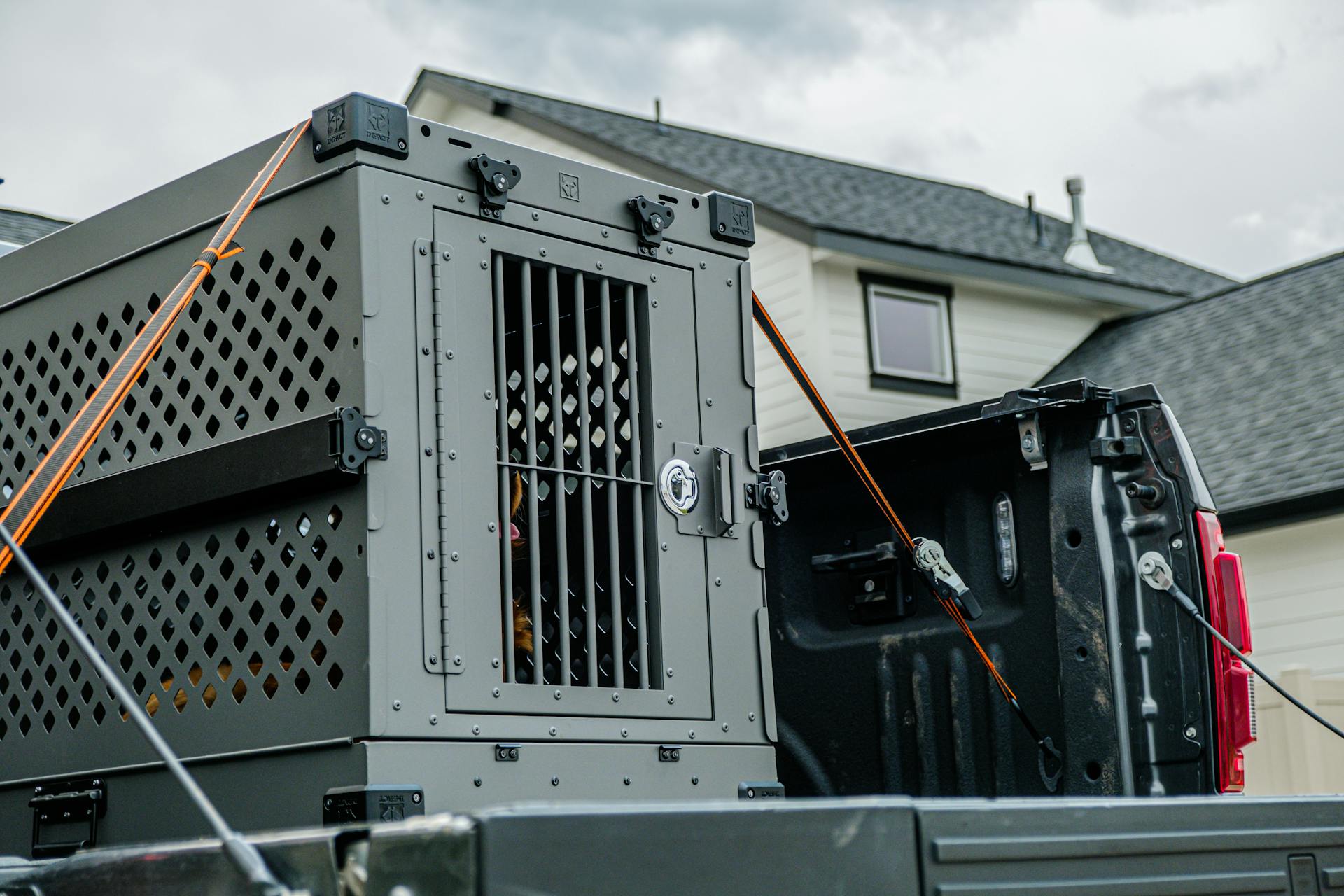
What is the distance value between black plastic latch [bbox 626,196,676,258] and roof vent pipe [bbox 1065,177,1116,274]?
13618 mm

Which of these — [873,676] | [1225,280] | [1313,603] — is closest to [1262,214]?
[1225,280]

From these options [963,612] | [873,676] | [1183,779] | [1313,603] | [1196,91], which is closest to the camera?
[1183,779]

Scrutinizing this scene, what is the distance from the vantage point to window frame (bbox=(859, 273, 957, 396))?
14.4m

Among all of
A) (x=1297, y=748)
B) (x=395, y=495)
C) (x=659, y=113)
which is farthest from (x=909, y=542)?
(x=659, y=113)

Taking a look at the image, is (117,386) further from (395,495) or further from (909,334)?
(909,334)

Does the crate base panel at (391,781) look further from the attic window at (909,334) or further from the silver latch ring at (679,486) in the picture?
the attic window at (909,334)

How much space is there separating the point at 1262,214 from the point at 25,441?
136ft

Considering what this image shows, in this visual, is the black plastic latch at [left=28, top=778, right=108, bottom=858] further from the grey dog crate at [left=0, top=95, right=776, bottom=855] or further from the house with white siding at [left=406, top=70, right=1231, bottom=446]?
the house with white siding at [left=406, top=70, right=1231, bottom=446]

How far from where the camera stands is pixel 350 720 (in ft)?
8.47

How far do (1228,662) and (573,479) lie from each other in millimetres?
1484

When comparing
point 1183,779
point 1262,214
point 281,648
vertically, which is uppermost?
point 1262,214

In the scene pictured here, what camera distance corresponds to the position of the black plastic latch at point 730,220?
Result: 11.1 ft

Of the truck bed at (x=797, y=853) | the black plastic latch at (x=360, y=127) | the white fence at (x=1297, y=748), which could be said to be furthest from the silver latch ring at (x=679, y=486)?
the white fence at (x=1297, y=748)

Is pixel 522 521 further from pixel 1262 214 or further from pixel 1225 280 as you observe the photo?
pixel 1262 214
